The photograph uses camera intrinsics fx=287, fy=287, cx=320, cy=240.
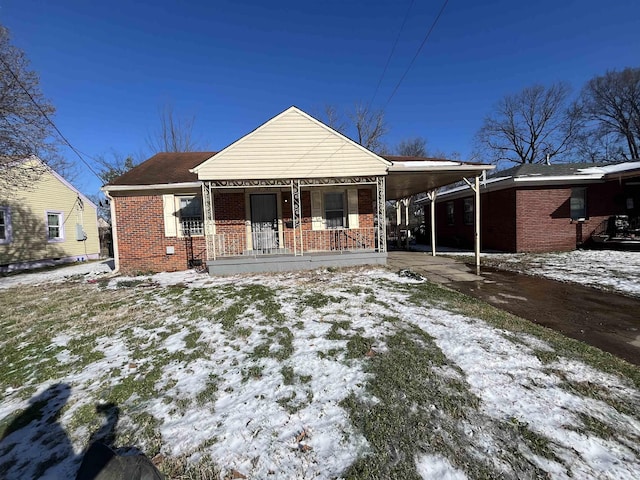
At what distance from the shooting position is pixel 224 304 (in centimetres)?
565

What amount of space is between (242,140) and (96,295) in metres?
5.70

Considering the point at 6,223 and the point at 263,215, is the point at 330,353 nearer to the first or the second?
the point at 263,215

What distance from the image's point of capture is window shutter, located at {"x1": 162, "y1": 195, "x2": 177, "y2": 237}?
991cm

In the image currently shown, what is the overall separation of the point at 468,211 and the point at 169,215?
13.8 m

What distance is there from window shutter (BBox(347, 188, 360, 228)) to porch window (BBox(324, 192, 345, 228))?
29 centimetres

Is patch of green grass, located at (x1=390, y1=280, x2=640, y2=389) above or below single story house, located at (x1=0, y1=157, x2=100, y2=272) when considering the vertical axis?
below

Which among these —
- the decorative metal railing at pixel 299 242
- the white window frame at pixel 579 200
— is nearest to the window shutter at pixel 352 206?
the decorative metal railing at pixel 299 242

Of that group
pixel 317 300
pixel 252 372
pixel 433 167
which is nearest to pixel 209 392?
pixel 252 372

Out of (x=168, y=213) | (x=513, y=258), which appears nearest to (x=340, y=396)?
(x=168, y=213)

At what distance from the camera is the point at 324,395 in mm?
2717

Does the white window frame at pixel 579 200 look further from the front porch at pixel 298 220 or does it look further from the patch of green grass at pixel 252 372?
the patch of green grass at pixel 252 372

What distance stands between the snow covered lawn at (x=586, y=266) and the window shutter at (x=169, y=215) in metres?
10.9

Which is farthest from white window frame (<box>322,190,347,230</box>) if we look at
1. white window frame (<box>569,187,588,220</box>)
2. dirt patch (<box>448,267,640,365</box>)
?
white window frame (<box>569,187,588,220</box>)

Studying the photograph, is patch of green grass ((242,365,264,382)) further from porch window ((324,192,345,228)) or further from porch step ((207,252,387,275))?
porch window ((324,192,345,228))
